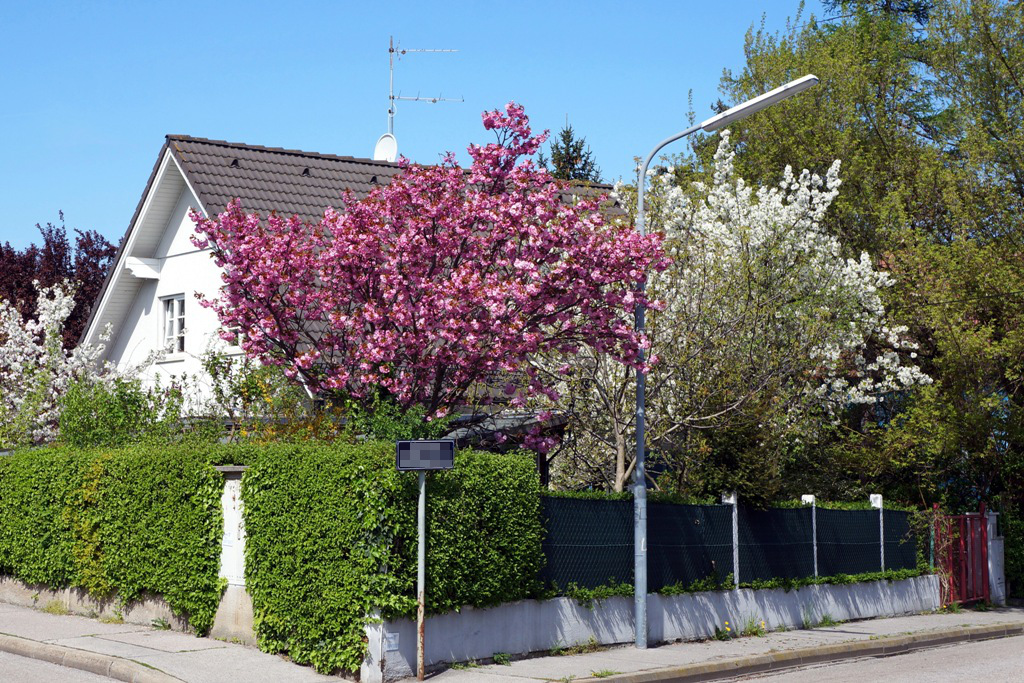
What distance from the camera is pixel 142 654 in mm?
12445

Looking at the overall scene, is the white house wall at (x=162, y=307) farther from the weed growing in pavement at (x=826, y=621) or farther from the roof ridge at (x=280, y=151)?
the weed growing in pavement at (x=826, y=621)

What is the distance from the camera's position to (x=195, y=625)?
13.8 meters

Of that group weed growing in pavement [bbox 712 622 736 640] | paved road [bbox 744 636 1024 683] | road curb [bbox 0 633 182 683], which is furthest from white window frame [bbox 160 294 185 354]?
paved road [bbox 744 636 1024 683]

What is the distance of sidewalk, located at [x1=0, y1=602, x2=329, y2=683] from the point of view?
38.1 ft

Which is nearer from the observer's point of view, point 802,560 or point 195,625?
point 195,625

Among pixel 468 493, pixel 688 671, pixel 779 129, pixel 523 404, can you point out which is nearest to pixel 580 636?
pixel 688 671

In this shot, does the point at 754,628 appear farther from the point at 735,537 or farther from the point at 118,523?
the point at 118,523

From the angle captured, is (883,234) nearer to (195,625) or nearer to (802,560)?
(802,560)

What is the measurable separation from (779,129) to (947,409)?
10.6m

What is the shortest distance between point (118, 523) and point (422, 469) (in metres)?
5.13

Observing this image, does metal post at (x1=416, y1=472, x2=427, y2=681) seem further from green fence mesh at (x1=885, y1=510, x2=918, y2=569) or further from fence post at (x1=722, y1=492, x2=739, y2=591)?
green fence mesh at (x1=885, y1=510, x2=918, y2=569)

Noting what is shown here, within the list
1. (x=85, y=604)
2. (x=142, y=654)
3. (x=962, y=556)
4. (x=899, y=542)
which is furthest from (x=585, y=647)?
(x=962, y=556)

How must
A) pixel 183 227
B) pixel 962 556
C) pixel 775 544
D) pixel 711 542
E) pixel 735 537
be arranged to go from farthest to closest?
pixel 183 227 < pixel 962 556 < pixel 775 544 < pixel 735 537 < pixel 711 542

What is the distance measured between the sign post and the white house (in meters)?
13.1
